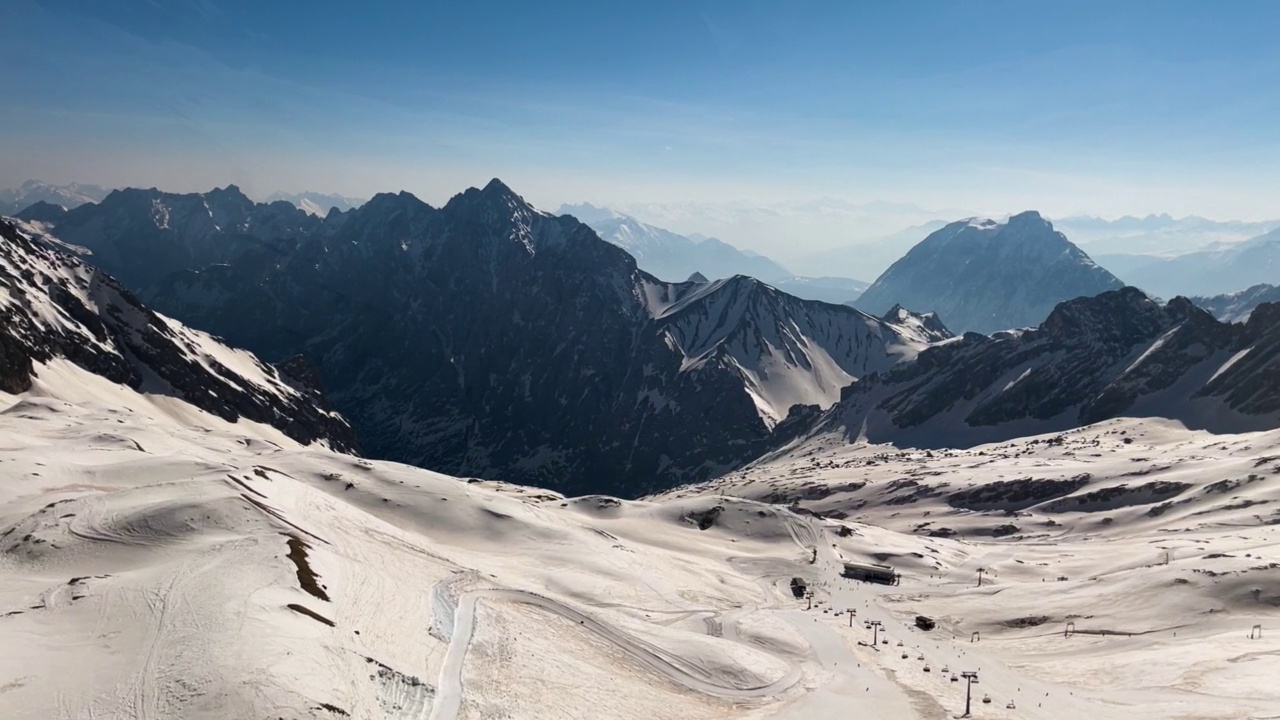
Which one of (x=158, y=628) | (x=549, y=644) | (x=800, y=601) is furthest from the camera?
(x=800, y=601)

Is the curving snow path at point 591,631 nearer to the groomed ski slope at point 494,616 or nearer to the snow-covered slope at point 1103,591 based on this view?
the groomed ski slope at point 494,616

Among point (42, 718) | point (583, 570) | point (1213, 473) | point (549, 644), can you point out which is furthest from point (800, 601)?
point (1213, 473)

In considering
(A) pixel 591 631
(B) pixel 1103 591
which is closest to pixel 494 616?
(A) pixel 591 631

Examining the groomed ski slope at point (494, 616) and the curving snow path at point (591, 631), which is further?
the curving snow path at point (591, 631)

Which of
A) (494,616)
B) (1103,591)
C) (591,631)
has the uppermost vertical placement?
(1103,591)

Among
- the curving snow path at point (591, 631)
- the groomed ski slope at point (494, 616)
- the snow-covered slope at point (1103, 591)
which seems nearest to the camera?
the groomed ski slope at point (494, 616)

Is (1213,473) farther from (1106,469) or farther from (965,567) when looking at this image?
(965,567)

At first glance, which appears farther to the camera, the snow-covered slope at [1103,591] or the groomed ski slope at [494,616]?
the snow-covered slope at [1103,591]

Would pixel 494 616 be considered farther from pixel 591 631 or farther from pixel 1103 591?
pixel 1103 591

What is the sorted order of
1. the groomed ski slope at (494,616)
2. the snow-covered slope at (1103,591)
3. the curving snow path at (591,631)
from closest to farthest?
1. the groomed ski slope at (494,616)
2. the curving snow path at (591,631)
3. the snow-covered slope at (1103,591)

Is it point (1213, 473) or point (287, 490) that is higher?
point (1213, 473)

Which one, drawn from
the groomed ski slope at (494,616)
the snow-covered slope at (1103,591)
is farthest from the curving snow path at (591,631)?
the snow-covered slope at (1103,591)
